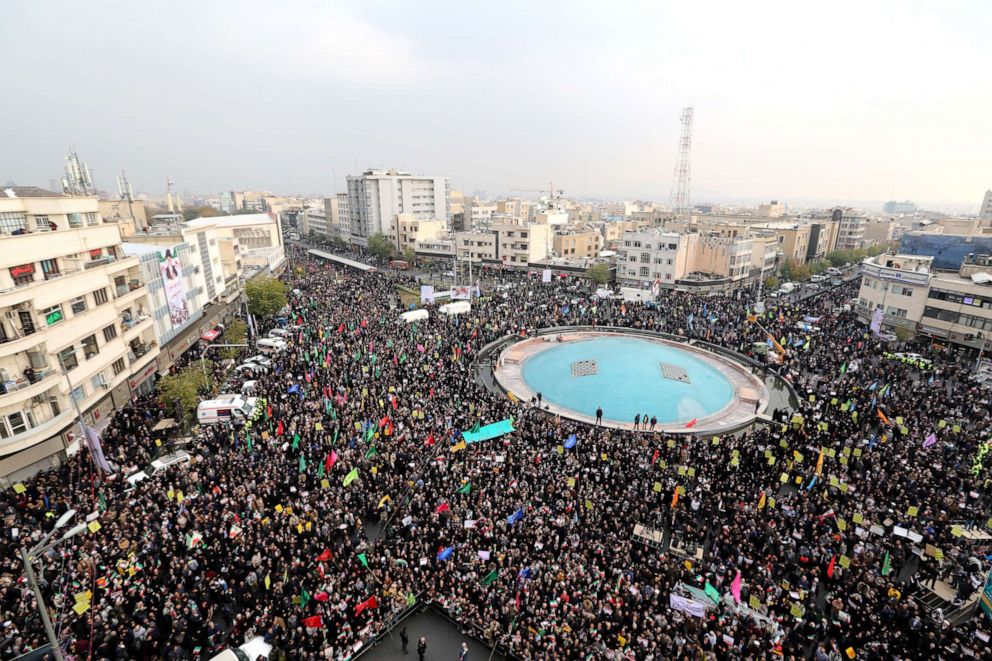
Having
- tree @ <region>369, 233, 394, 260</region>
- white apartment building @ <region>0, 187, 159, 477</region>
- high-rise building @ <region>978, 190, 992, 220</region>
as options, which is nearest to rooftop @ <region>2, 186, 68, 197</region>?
white apartment building @ <region>0, 187, 159, 477</region>

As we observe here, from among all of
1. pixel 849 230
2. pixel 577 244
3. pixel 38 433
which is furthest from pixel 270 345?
pixel 849 230

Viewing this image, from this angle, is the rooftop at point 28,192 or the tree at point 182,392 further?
the tree at point 182,392

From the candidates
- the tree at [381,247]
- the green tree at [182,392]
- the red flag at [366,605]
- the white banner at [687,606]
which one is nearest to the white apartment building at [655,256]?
the tree at [381,247]

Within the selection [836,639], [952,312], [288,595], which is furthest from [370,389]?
[952,312]

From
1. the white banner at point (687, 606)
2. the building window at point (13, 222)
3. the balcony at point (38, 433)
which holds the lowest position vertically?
the white banner at point (687, 606)

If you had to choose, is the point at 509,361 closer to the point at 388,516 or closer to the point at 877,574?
the point at 388,516

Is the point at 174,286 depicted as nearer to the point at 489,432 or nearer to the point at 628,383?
the point at 489,432

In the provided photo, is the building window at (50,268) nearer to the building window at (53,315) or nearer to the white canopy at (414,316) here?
the building window at (53,315)
